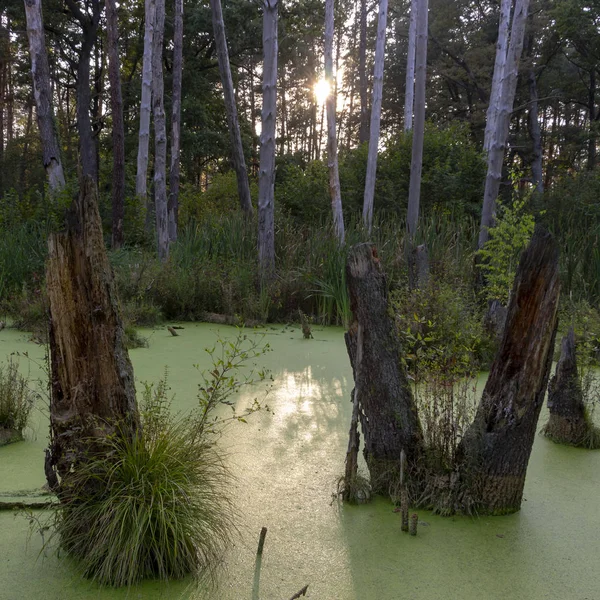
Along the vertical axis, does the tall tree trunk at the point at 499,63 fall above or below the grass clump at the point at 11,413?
above

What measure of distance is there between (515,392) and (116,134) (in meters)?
12.6

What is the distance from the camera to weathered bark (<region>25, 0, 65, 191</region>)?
1223 centimetres

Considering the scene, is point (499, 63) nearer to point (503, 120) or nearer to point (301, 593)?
point (503, 120)

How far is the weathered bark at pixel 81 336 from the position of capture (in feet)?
7.26

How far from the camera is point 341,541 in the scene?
2.39 metres

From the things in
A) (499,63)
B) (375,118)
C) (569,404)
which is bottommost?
(569,404)

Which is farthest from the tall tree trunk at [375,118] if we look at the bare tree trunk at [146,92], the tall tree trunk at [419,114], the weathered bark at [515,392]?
the weathered bark at [515,392]

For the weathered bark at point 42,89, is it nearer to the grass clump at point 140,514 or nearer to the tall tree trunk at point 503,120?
the tall tree trunk at point 503,120

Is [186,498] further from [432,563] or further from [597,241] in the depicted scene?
[597,241]

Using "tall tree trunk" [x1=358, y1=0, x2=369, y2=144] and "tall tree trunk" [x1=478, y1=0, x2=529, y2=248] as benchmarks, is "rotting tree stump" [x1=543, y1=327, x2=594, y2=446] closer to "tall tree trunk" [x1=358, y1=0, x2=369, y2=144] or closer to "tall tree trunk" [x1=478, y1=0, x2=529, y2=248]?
"tall tree trunk" [x1=478, y1=0, x2=529, y2=248]

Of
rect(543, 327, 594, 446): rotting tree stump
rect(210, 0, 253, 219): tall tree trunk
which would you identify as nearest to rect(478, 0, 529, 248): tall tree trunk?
rect(210, 0, 253, 219): tall tree trunk

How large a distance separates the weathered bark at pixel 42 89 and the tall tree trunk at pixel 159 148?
6.00 feet

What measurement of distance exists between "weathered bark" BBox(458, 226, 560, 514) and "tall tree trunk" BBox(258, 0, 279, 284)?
6596 mm

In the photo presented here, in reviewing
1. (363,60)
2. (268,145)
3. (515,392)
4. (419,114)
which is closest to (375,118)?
(419,114)
